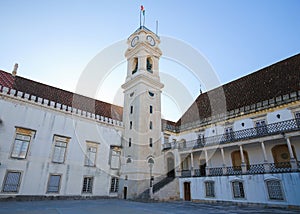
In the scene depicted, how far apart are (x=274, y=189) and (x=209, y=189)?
5032 mm

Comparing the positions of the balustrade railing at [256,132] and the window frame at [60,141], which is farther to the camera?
the window frame at [60,141]

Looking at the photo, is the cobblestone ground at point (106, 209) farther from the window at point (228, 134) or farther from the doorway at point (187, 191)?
the window at point (228, 134)

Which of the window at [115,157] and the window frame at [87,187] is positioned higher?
the window at [115,157]

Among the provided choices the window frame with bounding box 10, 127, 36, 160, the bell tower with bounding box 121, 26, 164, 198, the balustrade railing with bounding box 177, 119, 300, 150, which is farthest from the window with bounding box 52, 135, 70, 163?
the balustrade railing with bounding box 177, 119, 300, 150

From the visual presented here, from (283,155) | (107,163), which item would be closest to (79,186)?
(107,163)

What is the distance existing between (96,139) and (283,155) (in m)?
16.8

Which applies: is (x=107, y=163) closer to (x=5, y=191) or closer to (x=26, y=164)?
(x=26, y=164)

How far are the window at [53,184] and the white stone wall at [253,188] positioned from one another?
36.8ft

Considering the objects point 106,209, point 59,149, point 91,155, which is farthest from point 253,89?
point 59,149

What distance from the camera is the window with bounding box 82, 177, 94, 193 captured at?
17844mm

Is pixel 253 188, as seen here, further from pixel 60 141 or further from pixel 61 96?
pixel 61 96

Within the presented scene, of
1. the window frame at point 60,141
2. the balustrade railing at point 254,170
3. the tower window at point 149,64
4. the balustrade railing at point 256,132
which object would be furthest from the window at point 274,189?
the tower window at point 149,64

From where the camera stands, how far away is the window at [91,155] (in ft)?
61.0

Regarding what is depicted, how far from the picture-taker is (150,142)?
68.9ft
